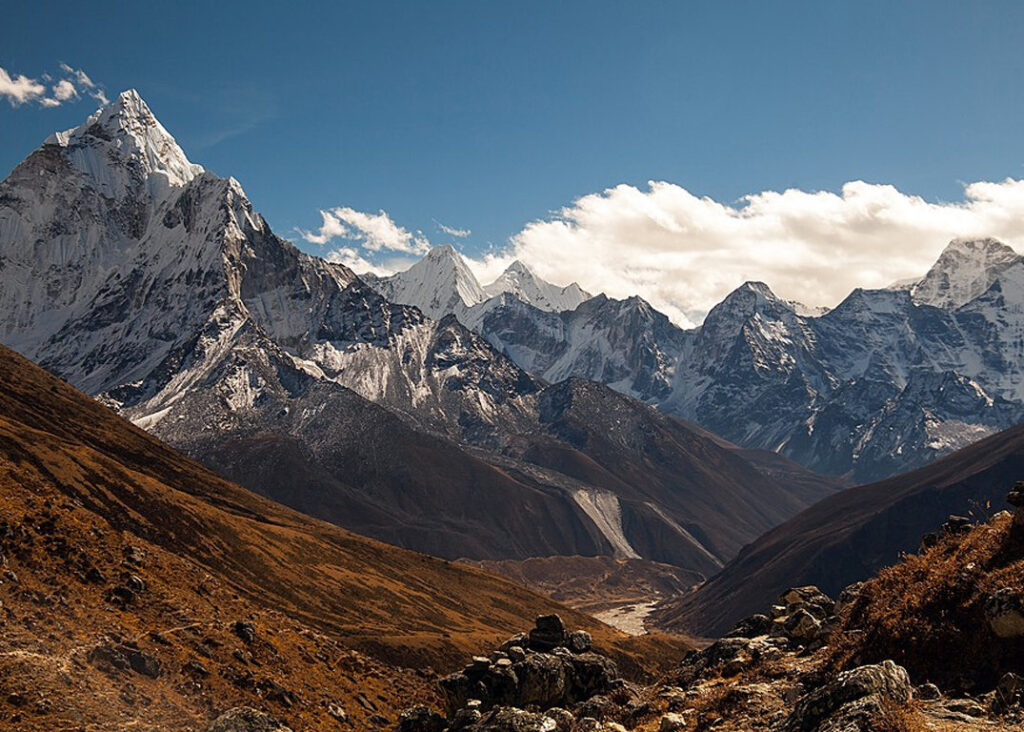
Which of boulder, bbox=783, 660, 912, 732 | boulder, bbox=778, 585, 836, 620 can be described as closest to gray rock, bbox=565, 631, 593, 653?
boulder, bbox=778, 585, 836, 620

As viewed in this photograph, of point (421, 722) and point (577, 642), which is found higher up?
point (577, 642)

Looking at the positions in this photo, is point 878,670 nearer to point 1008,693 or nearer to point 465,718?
point 1008,693

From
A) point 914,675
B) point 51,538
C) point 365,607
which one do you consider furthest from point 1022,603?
point 365,607

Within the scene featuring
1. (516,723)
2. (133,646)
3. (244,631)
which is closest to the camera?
(516,723)

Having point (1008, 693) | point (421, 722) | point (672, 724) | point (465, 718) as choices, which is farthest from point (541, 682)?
point (1008, 693)

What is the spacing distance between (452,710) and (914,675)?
24.6 metres

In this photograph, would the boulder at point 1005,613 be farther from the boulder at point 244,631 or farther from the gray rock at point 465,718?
the boulder at point 244,631

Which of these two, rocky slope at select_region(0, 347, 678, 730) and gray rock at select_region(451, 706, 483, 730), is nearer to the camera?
gray rock at select_region(451, 706, 483, 730)

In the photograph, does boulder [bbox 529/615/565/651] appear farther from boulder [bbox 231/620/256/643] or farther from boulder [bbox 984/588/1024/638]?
boulder [bbox 984/588/1024/638]

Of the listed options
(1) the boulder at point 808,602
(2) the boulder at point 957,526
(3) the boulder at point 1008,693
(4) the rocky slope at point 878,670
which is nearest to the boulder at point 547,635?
(4) the rocky slope at point 878,670

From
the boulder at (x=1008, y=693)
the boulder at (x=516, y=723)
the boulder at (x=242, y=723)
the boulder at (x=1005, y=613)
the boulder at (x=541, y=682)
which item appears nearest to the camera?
the boulder at (x=1008, y=693)

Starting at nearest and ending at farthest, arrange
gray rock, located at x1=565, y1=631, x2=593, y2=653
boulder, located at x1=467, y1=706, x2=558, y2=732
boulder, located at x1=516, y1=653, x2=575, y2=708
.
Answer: boulder, located at x1=467, y1=706, x2=558, y2=732, boulder, located at x1=516, y1=653, x2=575, y2=708, gray rock, located at x1=565, y1=631, x2=593, y2=653

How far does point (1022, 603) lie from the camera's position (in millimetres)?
25562

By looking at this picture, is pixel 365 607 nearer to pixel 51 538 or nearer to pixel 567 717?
pixel 51 538
